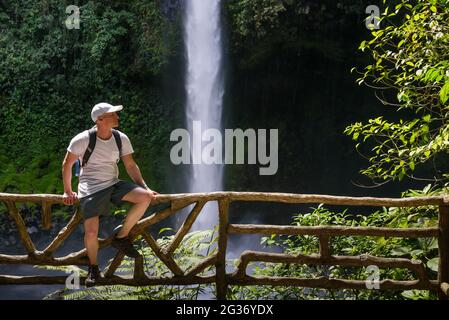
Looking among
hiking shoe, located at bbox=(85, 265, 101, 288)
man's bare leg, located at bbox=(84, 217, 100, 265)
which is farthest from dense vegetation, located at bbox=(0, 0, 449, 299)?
man's bare leg, located at bbox=(84, 217, 100, 265)

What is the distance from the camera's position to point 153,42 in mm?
14727

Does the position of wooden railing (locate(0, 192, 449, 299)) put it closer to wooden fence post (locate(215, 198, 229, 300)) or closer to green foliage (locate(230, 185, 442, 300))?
wooden fence post (locate(215, 198, 229, 300))

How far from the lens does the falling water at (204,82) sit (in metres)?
→ 14.6

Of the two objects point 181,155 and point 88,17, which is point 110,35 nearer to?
point 88,17

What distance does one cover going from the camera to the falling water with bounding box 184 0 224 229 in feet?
48.0

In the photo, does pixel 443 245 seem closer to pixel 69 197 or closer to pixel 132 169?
pixel 132 169

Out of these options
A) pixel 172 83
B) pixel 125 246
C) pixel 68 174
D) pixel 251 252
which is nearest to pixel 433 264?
pixel 251 252

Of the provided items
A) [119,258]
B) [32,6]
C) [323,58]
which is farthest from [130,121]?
[119,258]

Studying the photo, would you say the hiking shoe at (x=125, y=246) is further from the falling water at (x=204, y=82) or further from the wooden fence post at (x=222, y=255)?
the falling water at (x=204, y=82)

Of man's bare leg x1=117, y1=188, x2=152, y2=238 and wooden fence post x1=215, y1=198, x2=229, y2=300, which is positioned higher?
man's bare leg x1=117, y1=188, x2=152, y2=238

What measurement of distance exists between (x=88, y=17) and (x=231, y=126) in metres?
5.02

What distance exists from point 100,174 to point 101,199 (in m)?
0.19

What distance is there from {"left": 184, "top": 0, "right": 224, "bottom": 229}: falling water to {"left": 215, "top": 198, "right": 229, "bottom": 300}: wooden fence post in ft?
33.1

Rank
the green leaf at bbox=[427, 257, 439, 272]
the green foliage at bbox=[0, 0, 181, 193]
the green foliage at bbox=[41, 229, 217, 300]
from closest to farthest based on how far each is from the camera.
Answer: the green leaf at bbox=[427, 257, 439, 272] → the green foliage at bbox=[41, 229, 217, 300] → the green foliage at bbox=[0, 0, 181, 193]
